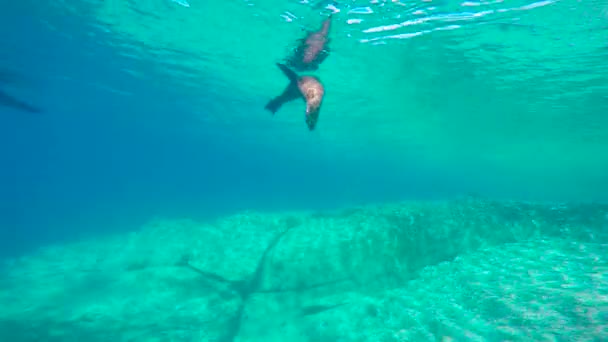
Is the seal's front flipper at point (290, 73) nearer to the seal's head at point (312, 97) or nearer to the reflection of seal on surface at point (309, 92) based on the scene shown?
the reflection of seal on surface at point (309, 92)

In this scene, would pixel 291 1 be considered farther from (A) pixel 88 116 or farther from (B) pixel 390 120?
(A) pixel 88 116

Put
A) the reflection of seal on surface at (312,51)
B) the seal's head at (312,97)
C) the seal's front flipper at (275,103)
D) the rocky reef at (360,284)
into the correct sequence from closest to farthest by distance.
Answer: the seal's head at (312,97)
the rocky reef at (360,284)
the seal's front flipper at (275,103)
the reflection of seal on surface at (312,51)

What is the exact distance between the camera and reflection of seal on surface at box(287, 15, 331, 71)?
1436 centimetres

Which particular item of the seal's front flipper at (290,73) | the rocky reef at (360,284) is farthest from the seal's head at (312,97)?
the rocky reef at (360,284)

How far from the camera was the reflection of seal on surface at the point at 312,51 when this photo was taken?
14359 millimetres

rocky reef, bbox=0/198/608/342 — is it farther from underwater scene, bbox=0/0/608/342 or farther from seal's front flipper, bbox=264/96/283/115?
seal's front flipper, bbox=264/96/283/115

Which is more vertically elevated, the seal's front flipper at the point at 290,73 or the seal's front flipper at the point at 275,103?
the seal's front flipper at the point at 290,73

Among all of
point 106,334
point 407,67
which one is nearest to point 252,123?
point 407,67

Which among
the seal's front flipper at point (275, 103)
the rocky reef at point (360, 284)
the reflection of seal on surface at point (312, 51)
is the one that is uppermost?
the reflection of seal on surface at point (312, 51)

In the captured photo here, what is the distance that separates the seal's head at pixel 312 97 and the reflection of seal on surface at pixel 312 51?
8800mm

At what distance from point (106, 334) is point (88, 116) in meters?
55.7

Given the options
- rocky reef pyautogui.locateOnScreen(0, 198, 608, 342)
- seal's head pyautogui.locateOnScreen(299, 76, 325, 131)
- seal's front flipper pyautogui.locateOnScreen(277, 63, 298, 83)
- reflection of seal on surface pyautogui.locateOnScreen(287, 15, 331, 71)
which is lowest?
rocky reef pyautogui.locateOnScreen(0, 198, 608, 342)

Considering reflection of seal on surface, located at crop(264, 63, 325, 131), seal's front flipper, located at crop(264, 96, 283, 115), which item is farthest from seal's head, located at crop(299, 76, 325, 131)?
seal's front flipper, located at crop(264, 96, 283, 115)

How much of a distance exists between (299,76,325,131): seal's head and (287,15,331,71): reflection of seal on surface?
880 centimetres
